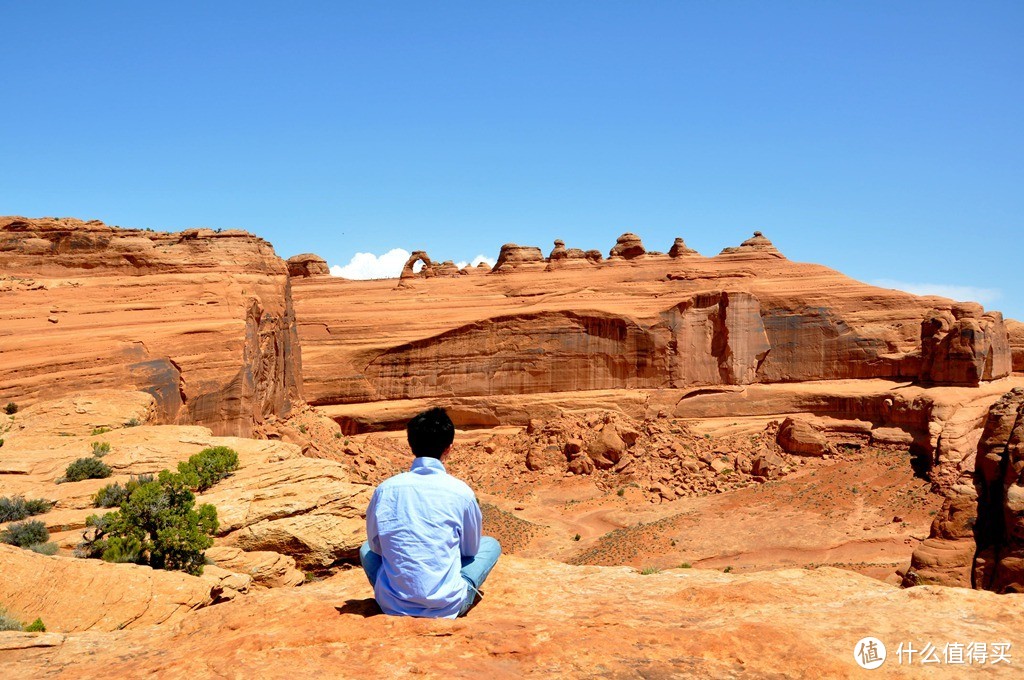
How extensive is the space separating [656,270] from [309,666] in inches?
1442

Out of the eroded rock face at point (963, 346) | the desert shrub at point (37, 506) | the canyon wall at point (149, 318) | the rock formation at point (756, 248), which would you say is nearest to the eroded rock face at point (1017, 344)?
the eroded rock face at point (963, 346)

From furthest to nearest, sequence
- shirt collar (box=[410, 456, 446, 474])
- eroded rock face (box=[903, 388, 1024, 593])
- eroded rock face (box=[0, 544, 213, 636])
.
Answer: eroded rock face (box=[903, 388, 1024, 593]), eroded rock face (box=[0, 544, 213, 636]), shirt collar (box=[410, 456, 446, 474])

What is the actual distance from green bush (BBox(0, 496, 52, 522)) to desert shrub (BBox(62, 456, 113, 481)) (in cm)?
146

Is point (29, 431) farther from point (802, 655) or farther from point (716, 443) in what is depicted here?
point (716, 443)

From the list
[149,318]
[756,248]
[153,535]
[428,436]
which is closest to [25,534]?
[153,535]

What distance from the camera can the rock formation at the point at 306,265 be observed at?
53.2 meters

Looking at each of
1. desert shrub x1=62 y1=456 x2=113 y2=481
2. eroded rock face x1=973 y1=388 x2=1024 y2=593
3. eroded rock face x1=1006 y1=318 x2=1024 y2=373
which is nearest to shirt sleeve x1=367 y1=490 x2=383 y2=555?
eroded rock face x1=973 y1=388 x2=1024 y2=593

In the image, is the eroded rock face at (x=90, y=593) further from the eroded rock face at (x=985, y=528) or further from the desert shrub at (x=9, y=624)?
the eroded rock face at (x=985, y=528)

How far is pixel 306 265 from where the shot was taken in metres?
53.2

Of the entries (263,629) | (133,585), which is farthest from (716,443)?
(263,629)

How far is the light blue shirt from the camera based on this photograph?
5.24m

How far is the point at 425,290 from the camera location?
39.7 m

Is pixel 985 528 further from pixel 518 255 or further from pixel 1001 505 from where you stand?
pixel 518 255

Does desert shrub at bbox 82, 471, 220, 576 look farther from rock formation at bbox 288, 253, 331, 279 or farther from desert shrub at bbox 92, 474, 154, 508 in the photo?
rock formation at bbox 288, 253, 331, 279
